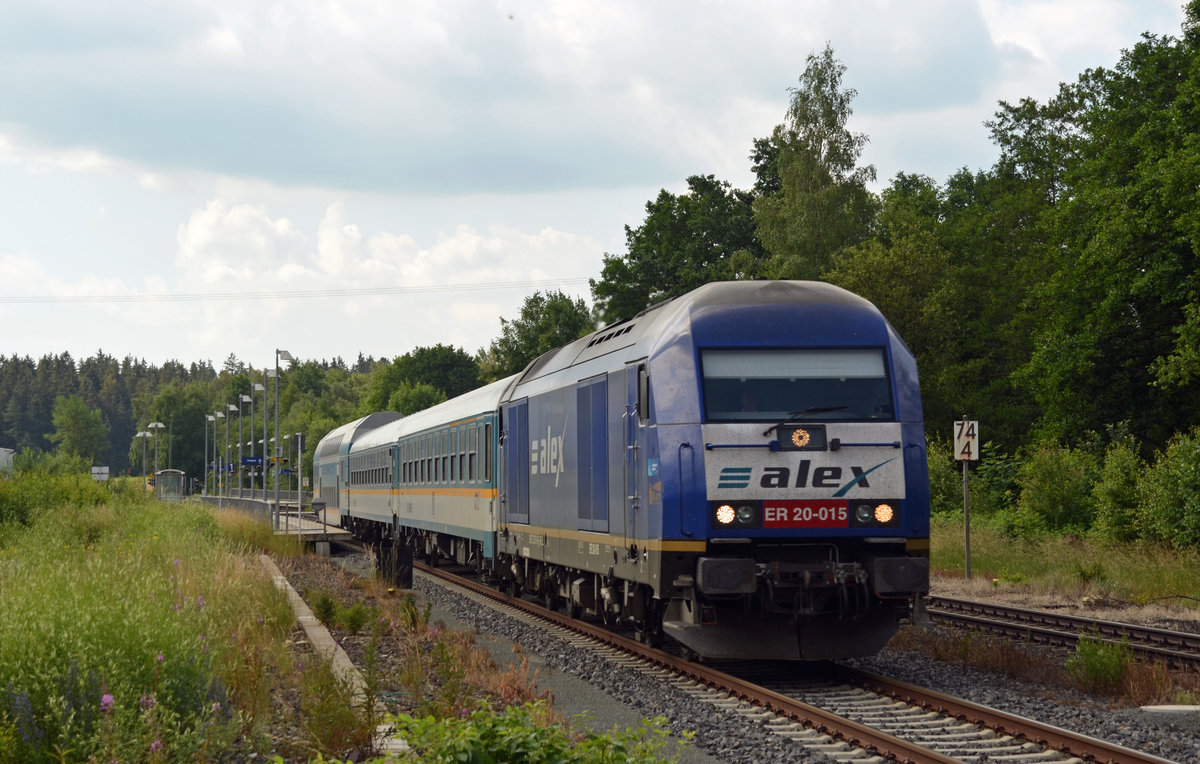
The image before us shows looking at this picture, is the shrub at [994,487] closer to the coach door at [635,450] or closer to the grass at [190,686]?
the coach door at [635,450]

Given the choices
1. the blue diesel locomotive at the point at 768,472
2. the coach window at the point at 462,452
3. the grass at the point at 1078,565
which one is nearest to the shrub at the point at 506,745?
the blue diesel locomotive at the point at 768,472

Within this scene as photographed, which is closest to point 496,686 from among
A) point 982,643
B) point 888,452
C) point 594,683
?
point 594,683

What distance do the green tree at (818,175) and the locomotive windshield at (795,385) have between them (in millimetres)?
35607

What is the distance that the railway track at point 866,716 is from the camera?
7809 mm

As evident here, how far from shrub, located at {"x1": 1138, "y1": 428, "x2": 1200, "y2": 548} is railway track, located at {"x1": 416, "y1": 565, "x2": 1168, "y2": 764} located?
36.5ft

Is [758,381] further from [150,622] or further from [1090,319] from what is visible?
[1090,319]

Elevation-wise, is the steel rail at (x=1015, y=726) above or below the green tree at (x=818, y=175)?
below

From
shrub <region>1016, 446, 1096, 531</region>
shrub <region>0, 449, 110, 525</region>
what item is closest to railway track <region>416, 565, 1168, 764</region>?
shrub <region>0, 449, 110, 525</region>

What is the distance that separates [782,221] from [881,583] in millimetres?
39062

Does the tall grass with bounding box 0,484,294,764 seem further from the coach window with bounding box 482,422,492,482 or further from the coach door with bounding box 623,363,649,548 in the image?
the coach window with bounding box 482,422,492,482

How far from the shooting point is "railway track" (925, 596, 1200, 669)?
11.9 meters

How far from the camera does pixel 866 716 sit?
365 inches

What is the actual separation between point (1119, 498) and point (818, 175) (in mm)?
25400

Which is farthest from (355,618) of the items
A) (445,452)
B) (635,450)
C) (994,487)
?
(994,487)
